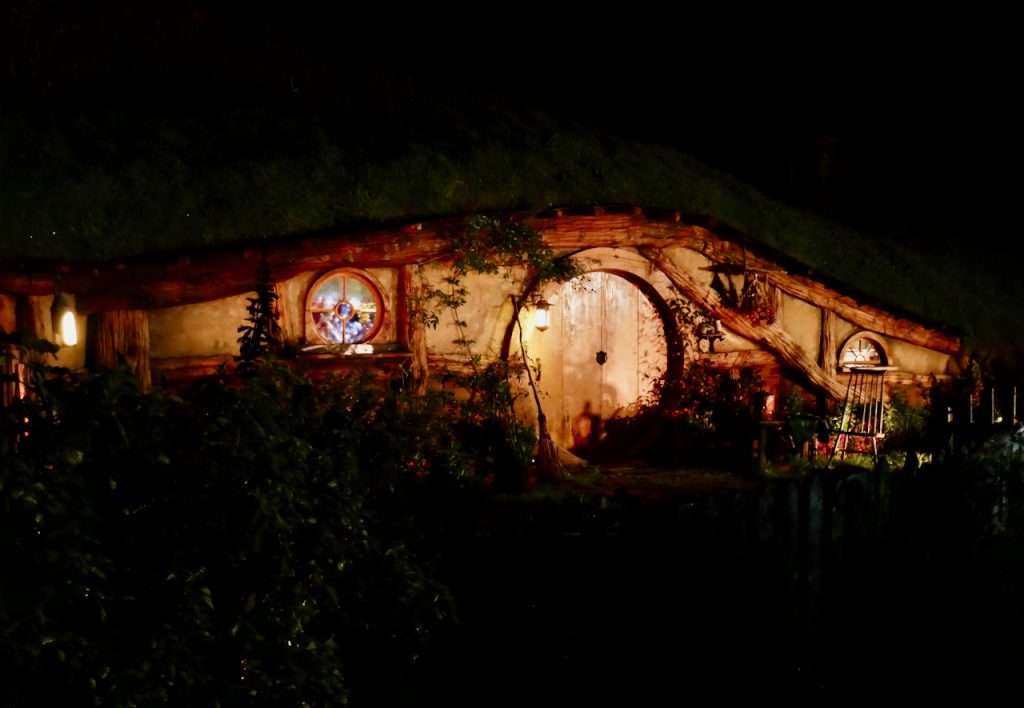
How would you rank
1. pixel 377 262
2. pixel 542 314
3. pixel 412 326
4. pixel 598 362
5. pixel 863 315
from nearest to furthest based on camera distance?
pixel 377 262 < pixel 412 326 < pixel 542 314 < pixel 598 362 < pixel 863 315

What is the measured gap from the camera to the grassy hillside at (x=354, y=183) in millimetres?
9625

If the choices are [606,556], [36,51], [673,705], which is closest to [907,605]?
[673,705]

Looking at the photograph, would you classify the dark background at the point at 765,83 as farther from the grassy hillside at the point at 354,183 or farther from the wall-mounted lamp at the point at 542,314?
the wall-mounted lamp at the point at 542,314

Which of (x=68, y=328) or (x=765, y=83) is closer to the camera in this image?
(x=68, y=328)

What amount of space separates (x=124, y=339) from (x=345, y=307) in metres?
2.39

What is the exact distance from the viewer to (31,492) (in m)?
2.42

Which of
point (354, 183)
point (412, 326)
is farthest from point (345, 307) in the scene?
point (354, 183)

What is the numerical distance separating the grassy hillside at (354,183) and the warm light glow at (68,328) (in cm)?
112

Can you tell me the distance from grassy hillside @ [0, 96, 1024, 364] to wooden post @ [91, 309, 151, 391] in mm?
846

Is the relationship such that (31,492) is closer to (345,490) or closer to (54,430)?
(54,430)

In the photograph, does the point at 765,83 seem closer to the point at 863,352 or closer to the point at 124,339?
the point at 863,352

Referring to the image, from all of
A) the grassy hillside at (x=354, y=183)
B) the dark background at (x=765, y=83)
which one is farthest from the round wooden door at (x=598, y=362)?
the dark background at (x=765, y=83)

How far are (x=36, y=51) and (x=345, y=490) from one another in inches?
462

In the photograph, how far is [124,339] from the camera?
8.84m
